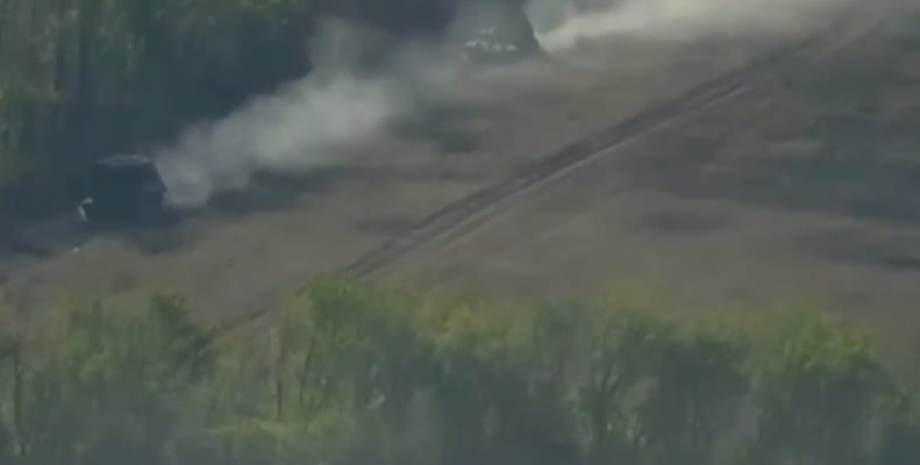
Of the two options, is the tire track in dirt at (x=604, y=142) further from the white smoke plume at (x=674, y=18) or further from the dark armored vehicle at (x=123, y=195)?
the dark armored vehicle at (x=123, y=195)

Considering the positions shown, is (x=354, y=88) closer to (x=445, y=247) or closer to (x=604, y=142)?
(x=604, y=142)

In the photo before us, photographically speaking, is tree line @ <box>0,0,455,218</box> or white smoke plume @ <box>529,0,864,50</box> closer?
tree line @ <box>0,0,455,218</box>

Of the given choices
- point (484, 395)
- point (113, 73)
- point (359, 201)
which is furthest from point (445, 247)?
point (484, 395)

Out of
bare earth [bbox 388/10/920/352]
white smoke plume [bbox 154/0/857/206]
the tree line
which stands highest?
the tree line

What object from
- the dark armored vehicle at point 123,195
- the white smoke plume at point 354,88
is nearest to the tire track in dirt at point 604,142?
the white smoke plume at point 354,88

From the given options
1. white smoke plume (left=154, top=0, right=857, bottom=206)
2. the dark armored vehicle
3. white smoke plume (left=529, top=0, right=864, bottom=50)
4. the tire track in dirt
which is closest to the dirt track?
the tire track in dirt

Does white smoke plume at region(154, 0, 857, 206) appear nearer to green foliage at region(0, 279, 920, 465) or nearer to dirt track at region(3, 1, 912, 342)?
dirt track at region(3, 1, 912, 342)

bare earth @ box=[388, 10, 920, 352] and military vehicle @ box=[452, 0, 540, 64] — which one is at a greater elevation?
military vehicle @ box=[452, 0, 540, 64]

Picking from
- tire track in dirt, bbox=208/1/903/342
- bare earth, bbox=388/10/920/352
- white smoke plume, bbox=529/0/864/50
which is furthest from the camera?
white smoke plume, bbox=529/0/864/50
